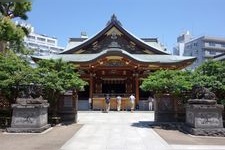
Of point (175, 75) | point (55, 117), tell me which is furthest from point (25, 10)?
point (175, 75)

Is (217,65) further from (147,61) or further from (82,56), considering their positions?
(82,56)

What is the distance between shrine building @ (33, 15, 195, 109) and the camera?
105ft

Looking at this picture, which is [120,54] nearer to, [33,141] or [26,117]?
[26,117]

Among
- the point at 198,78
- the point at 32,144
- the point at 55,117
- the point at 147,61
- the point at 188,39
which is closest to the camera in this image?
the point at 32,144

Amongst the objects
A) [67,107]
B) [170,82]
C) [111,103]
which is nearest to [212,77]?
[170,82]

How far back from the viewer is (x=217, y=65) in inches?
668

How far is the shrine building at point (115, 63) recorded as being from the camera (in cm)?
3195

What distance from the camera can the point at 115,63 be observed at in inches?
1316

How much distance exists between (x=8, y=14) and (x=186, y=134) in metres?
14.2

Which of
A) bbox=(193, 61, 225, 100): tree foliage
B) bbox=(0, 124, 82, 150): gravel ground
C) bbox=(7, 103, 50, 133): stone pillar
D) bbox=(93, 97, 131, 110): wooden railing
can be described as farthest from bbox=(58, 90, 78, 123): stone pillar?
bbox=(93, 97, 131, 110): wooden railing

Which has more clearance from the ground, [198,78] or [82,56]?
[82,56]

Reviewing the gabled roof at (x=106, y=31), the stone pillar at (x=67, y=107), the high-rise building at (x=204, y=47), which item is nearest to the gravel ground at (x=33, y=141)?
the stone pillar at (x=67, y=107)

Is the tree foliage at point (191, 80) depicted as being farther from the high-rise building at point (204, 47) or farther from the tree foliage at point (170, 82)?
the high-rise building at point (204, 47)

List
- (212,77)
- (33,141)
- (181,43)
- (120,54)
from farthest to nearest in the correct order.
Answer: (181,43)
(120,54)
(212,77)
(33,141)
